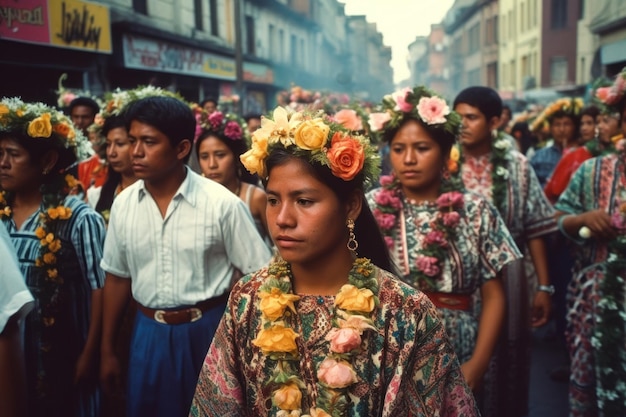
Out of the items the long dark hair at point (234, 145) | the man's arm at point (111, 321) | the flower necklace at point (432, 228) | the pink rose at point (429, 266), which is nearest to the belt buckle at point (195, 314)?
the man's arm at point (111, 321)

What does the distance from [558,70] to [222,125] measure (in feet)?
107

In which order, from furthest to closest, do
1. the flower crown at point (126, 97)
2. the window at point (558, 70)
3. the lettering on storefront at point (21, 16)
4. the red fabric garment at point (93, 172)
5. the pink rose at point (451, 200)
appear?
1. the window at point (558, 70)
2. the lettering on storefront at point (21, 16)
3. the red fabric garment at point (93, 172)
4. the flower crown at point (126, 97)
5. the pink rose at point (451, 200)

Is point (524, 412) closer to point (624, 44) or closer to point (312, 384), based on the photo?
point (312, 384)

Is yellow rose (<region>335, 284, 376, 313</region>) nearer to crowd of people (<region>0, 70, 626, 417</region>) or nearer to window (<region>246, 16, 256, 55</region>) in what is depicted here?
crowd of people (<region>0, 70, 626, 417</region>)

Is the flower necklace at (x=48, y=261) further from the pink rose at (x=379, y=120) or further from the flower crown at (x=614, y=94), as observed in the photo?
the flower crown at (x=614, y=94)

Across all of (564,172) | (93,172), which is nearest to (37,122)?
(93,172)

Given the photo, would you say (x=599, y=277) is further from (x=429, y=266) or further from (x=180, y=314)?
(x=180, y=314)

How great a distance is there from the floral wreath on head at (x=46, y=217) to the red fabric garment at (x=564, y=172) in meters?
5.33

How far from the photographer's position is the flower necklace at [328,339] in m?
2.21

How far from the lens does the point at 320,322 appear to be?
2363mm

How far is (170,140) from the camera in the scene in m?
3.79

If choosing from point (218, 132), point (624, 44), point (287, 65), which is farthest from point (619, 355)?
point (287, 65)

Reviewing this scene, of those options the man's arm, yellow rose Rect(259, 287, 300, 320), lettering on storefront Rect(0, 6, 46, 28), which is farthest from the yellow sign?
yellow rose Rect(259, 287, 300, 320)

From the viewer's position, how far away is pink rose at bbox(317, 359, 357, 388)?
2.17m
